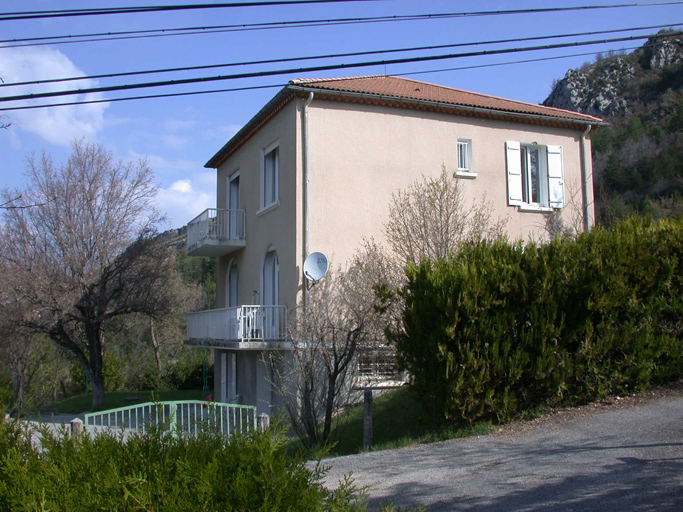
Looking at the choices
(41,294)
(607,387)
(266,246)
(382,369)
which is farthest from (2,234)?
(607,387)

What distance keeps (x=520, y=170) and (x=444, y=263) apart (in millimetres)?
8809

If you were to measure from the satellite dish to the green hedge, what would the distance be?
491 centimetres

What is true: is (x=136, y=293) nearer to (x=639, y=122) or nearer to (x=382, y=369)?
(x=382, y=369)

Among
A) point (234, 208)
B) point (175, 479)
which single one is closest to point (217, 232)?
point (234, 208)

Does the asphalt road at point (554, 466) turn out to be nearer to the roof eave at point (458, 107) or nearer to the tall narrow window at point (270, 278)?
the tall narrow window at point (270, 278)

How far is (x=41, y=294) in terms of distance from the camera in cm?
2153

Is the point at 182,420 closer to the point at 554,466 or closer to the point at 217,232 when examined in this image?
the point at 554,466

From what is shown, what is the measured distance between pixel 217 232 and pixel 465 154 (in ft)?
24.4

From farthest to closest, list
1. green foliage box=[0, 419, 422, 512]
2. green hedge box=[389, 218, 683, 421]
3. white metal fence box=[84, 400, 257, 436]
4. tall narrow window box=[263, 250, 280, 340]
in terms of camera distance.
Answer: tall narrow window box=[263, 250, 280, 340], green hedge box=[389, 218, 683, 421], white metal fence box=[84, 400, 257, 436], green foliage box=[0, 419, 422, 512]

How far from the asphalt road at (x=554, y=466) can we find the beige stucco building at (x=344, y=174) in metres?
6.90

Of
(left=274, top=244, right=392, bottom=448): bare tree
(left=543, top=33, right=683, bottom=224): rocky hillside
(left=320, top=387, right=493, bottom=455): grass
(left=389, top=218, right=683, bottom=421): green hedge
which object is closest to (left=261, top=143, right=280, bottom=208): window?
(left=274, top=244, right=392, bottom=448): bare tree

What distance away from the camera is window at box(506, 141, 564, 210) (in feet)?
55.2

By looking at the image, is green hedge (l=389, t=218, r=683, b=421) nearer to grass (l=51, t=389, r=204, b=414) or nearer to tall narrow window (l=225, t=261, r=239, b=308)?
tall narrow window (l=225, t=261, r=239, b=308)

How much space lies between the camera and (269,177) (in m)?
17.1
